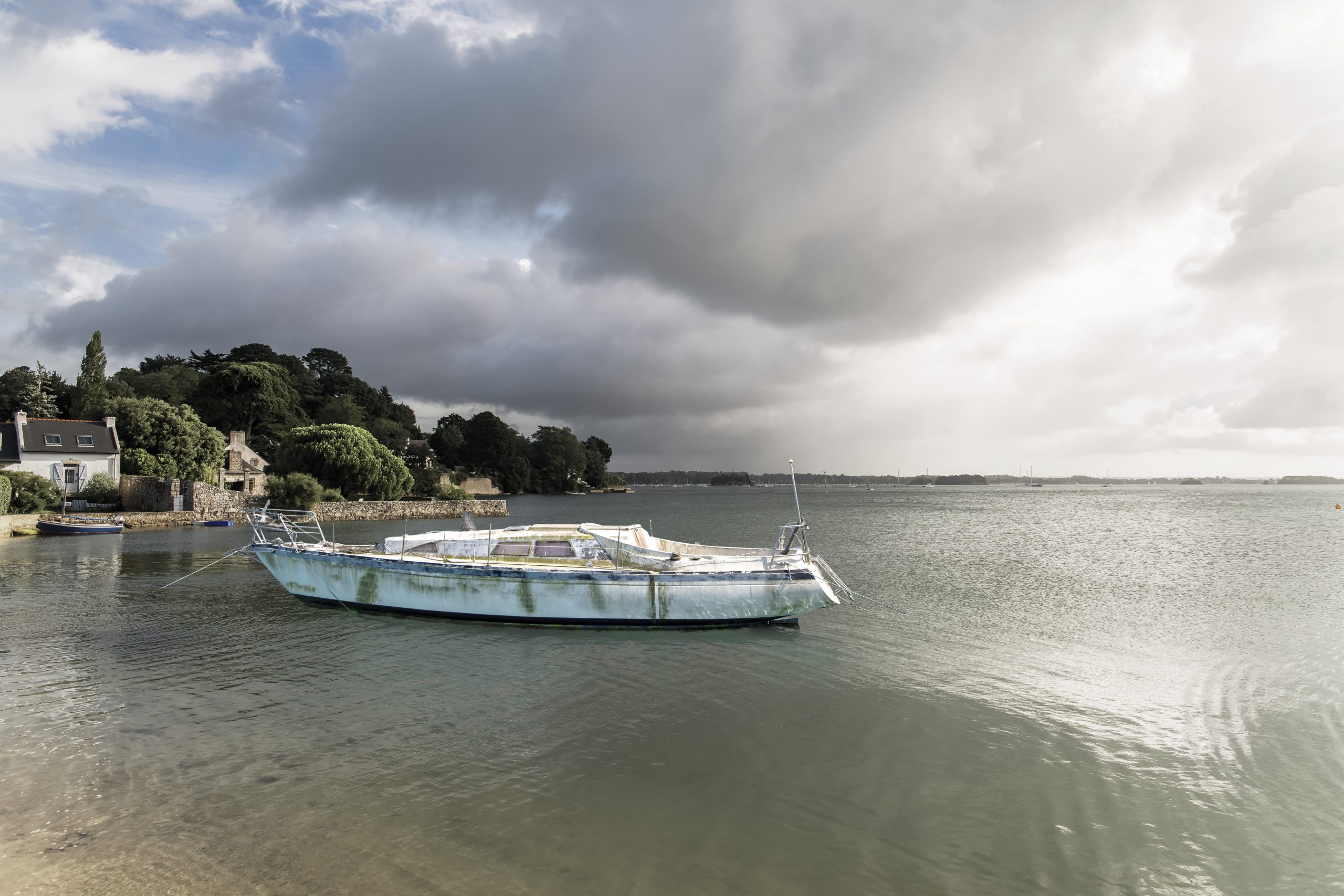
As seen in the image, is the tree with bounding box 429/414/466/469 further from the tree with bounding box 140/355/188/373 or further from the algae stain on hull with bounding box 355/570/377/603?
the algae stain on hull with bounding box 355/570/377/603

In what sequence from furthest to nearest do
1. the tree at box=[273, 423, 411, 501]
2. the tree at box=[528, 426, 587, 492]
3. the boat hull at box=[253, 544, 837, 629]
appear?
the tree at box=[528, 426, 587, 492] < the tree at box=[273, 423, 411, 501] < the boat hull at box=[253, 544, 837, 629]

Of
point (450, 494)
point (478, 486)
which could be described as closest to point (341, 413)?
point (450, 494)

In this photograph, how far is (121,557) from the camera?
3612cm

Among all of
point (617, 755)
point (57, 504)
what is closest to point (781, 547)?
point (617, 755)

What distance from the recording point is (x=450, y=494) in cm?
10006

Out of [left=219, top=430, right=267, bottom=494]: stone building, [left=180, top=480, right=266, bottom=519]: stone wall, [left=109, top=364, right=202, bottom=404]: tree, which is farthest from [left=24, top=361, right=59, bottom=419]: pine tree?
[left=180, top=480, right=266, bottom=519]: stone wall

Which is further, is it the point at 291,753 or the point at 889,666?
the point at 889,666

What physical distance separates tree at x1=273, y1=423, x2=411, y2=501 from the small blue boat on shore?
21431 mm

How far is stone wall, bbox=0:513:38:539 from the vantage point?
4538 cm

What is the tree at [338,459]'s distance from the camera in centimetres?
7375

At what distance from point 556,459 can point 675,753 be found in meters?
163

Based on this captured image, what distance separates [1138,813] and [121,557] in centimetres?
4469

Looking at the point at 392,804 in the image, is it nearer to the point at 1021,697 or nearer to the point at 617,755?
the point at 617,755

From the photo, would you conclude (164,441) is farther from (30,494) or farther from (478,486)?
(478,486)
